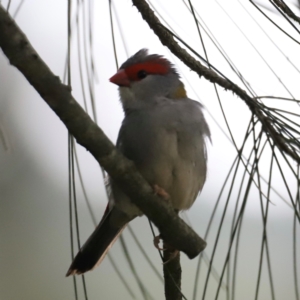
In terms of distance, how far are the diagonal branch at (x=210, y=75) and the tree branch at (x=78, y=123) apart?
9.9 inches

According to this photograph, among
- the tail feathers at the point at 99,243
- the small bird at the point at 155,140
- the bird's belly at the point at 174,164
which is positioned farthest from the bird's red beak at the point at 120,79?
the tail feathers at the point at 99,243

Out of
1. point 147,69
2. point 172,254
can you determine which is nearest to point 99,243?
point 172,254

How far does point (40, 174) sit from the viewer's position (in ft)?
8.15

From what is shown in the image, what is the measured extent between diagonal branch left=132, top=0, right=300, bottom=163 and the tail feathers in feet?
2.10

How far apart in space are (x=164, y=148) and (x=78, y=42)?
36 cm

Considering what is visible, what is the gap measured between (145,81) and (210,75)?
572mm

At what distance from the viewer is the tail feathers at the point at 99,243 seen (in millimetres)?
1712

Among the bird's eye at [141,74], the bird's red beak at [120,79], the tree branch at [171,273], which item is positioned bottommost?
the tree branch at [171,273]

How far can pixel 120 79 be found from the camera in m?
1.62

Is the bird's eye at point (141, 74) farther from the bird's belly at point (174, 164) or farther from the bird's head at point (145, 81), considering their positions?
the bird's belly at point (174, 164)

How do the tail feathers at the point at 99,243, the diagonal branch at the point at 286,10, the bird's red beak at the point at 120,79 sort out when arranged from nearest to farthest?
1. the diagonal branch at the point at 286,10
2. the bird's red beak at the point at 120,79
3. the tail feathers at the point at 99,243

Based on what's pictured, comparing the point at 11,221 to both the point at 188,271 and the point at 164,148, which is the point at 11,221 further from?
the point at 164,148

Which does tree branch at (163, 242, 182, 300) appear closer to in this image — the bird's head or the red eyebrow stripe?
the bird's head

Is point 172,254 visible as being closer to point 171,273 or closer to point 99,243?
point 171,273
